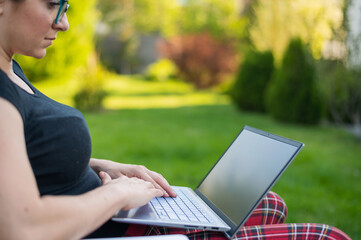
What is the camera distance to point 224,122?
8.52m

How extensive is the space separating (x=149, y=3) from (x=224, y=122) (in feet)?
97.7

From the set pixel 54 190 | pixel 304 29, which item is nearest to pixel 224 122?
pixel 304 29

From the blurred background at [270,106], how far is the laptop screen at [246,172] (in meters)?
1.95

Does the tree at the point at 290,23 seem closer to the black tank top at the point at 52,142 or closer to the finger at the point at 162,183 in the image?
the finger at the point at 162,183

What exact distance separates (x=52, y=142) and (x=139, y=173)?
1.59 feet

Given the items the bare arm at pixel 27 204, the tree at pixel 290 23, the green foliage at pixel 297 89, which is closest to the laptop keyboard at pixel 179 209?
the bare arm at pixel 27 204

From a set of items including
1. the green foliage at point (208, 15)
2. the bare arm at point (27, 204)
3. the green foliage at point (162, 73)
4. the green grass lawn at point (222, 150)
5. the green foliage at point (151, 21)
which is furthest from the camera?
the green foliage at point (151, 21)

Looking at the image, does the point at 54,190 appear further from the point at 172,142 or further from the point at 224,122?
the point at 224,122

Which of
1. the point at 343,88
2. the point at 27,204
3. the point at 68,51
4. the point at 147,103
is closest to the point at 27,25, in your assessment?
the point at 27,204

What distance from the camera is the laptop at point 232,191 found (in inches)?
48.5

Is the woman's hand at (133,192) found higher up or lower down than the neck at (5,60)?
lower down

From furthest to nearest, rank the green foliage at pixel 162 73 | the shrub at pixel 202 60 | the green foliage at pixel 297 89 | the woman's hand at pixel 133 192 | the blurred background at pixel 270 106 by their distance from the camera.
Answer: the green foliage at pixel 162 73
the shrub at pixel 202 60
the green foliage at pixel 297 89
the blurred background at pixel 270 106
the woman's hand at pixel 133 192

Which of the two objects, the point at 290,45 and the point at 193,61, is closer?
the point at 290,45

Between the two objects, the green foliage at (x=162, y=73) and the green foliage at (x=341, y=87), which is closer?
the green foliage at (x=341, y=87)
